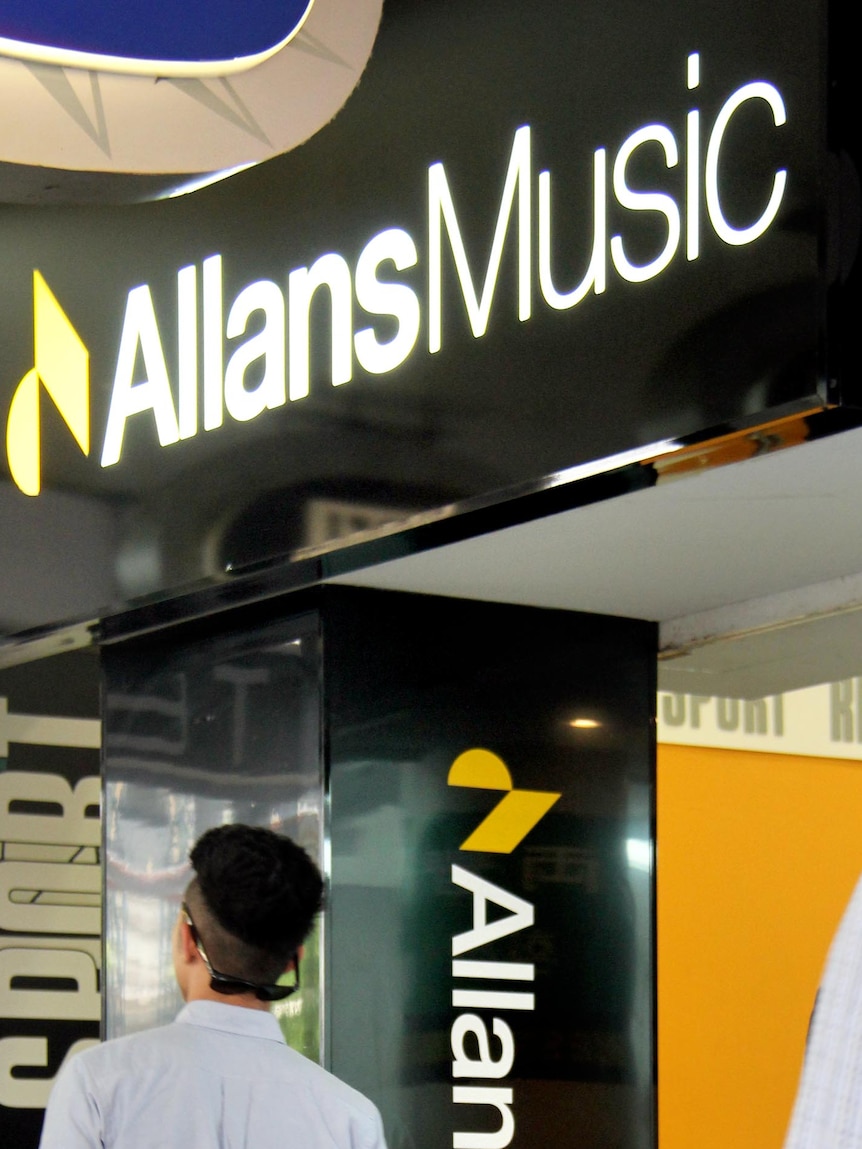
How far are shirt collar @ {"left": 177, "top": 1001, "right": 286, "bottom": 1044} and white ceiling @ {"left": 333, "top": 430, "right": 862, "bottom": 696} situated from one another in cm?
80

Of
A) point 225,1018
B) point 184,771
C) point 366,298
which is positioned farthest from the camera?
point 184,771

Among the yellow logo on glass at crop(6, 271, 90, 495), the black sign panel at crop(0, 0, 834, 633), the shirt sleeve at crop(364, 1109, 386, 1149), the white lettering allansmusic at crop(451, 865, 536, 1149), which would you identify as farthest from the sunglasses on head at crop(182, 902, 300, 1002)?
the yellow logo on glass at crop(6, 271, 90, 495)

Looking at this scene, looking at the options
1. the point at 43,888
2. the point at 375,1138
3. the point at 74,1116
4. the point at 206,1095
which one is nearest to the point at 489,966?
the point at 375,1138

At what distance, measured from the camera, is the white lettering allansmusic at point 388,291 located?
2.27 metres

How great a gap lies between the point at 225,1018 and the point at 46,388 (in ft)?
5.46

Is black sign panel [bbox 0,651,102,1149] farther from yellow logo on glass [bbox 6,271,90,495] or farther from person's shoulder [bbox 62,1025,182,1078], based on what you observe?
person's shoulder [bbox 62,1025,182,1078]

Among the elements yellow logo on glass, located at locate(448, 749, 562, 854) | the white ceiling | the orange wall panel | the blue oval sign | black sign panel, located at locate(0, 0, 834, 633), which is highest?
the blue oval sign

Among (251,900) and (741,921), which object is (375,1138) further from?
(741,921)

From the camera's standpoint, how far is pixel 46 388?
363 cm

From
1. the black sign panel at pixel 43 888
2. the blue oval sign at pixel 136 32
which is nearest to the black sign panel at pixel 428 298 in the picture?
the blue oval sign at pixel 136 32

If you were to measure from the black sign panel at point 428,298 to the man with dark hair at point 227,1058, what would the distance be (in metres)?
0.60

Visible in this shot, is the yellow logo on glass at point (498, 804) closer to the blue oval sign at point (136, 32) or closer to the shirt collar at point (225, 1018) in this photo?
the shirt collar at point (225, 1018)

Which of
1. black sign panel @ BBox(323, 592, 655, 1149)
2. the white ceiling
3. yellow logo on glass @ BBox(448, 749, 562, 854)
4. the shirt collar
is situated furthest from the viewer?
yellow logo on glass @ BBox(448, 749, 562, 854)

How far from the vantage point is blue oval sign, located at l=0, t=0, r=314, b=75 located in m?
3.21
